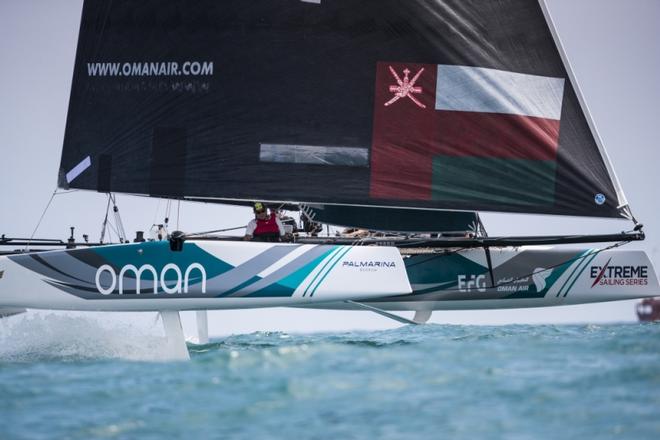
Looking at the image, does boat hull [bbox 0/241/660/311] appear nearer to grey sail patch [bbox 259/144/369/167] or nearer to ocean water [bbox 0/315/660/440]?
grey sail patch [bbox 259/144/369/167]

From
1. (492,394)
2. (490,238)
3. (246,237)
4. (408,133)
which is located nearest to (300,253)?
(246,237)

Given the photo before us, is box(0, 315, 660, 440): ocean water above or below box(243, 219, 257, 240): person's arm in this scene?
below

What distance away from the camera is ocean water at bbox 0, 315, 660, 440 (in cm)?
704

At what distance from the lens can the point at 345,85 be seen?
1330cm

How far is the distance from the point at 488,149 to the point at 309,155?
7.18 feet

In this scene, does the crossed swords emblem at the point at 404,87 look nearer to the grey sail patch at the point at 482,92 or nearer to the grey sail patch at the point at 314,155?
the grey sail patch at the point at 482,92

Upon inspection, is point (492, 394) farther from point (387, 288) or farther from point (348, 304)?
point (348, 304)

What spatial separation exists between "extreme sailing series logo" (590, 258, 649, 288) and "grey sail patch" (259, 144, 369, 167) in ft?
14.7

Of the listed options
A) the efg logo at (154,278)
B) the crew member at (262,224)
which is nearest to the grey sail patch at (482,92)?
the crew member at (262,224)

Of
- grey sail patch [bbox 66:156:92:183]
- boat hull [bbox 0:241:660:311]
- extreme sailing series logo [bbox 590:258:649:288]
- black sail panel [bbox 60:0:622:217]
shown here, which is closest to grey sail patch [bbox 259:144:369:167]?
black sail panel [bbox 60:0:622:217]

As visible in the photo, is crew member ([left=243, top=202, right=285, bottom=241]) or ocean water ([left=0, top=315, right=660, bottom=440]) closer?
ocean water ([left=0, top=315, right=660, bottom=440])

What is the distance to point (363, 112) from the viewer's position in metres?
13.3

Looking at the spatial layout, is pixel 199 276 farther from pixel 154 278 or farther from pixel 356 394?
pixel 356 394

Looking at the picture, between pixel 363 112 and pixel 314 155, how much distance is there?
Result: 81 centimetres
